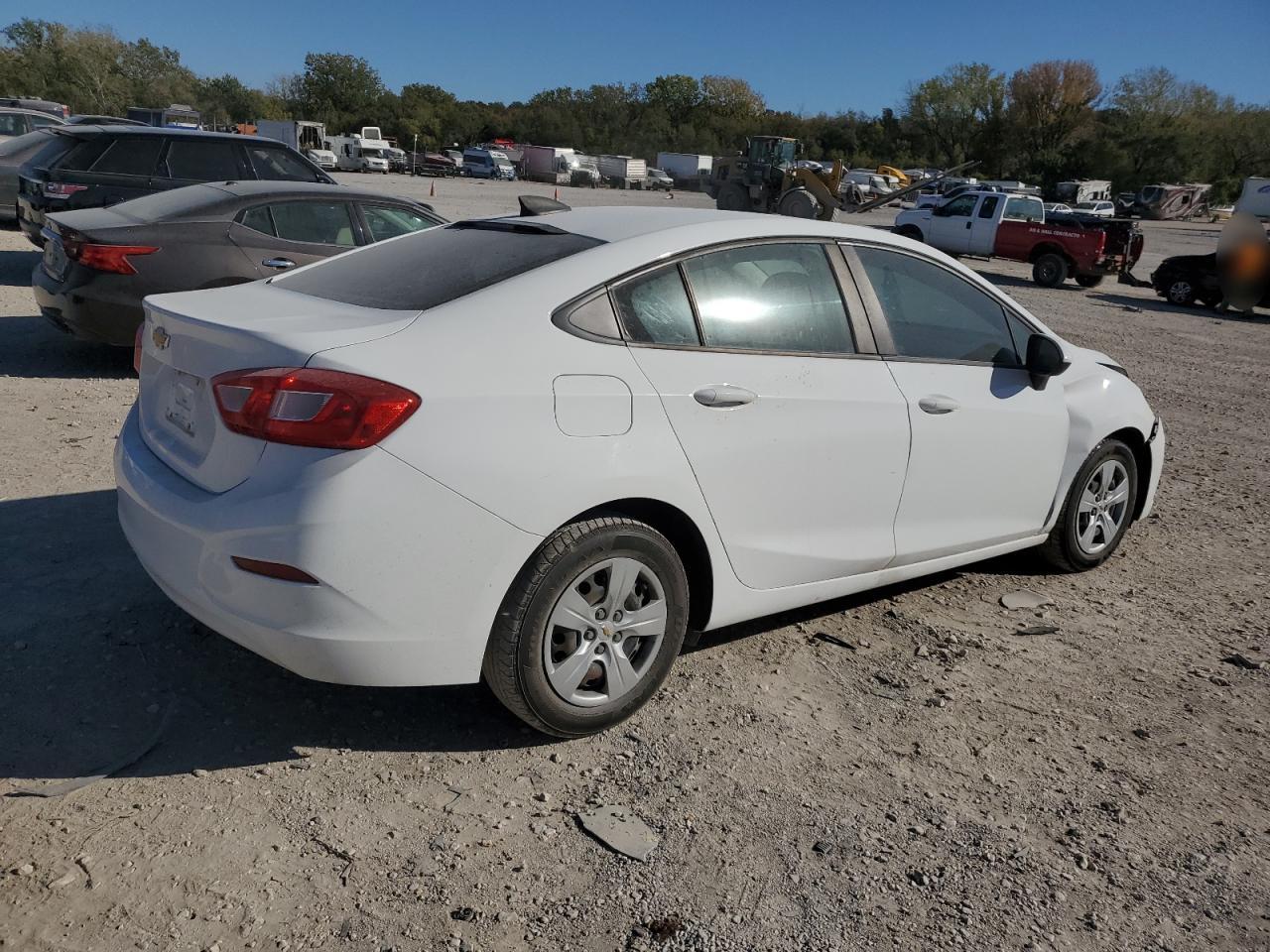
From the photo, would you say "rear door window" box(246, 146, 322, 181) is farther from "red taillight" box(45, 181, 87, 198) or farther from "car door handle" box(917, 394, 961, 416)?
"car door handle" box(917, 394, 961, 416)

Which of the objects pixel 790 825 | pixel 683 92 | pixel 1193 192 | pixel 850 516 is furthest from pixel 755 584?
pixel 683 92

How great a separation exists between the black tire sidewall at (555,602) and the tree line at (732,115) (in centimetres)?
7991

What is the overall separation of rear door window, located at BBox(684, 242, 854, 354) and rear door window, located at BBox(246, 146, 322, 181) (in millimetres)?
8474

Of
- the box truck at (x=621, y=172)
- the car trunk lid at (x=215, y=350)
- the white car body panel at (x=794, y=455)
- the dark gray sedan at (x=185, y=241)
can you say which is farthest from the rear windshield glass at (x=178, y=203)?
the box truck at (x=621, y=172)

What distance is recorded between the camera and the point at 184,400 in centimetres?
326

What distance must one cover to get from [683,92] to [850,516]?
132242 millimetres

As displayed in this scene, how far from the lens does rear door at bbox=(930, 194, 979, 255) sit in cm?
2534

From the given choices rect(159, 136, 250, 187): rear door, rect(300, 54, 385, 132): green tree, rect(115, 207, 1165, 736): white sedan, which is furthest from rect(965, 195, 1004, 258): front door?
rect(300, 54, 385, 132): green tree

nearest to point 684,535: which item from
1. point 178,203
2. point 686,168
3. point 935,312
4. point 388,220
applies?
point 935,312

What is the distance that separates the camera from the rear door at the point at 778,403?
11.2ft

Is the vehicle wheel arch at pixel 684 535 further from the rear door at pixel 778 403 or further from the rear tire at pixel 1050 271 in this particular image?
the rear tire at pixel 1050 271

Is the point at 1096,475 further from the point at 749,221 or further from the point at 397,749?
the point at 397,749

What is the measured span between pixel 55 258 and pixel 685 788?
262 inches

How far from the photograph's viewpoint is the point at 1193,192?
197ft
